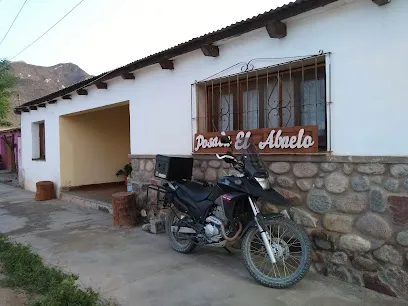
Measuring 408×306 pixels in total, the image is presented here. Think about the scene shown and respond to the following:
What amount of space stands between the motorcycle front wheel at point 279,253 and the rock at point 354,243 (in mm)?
449

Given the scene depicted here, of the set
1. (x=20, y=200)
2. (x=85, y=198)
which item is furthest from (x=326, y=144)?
(x=20, y=200)

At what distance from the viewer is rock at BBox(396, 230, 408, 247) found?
3010 millimetres

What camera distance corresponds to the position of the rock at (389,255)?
3.07 metres

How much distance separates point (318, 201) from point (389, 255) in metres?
0.84

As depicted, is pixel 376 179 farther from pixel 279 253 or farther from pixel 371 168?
pixel 279 253

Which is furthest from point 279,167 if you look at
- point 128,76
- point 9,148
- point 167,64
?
point 9,148

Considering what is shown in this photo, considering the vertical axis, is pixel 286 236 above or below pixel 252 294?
above

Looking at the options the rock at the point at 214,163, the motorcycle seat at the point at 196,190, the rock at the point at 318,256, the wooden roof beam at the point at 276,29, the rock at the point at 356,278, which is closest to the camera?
the rock at the point at 356,278

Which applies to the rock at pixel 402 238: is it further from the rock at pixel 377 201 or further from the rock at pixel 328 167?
the rock at pixel 328 167

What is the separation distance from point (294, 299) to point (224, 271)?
0.95 metres

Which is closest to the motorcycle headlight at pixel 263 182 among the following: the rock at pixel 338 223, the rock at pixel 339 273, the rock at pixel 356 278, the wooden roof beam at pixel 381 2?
the rock at pixel 338 223

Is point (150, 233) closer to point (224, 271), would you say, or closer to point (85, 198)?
Result: point (224, 271)

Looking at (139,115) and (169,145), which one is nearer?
(169,145)

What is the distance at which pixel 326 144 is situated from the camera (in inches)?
146
